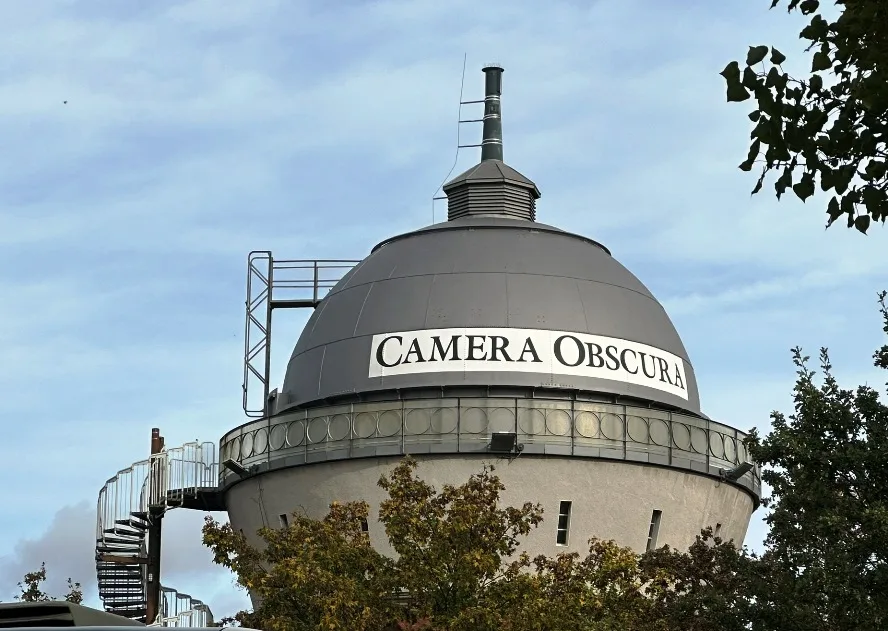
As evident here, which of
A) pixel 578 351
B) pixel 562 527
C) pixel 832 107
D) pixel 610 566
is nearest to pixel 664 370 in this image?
pixel 578 351

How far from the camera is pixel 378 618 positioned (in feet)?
100.0

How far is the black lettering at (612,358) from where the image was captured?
4081cm

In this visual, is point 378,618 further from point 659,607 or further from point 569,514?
point 569,514

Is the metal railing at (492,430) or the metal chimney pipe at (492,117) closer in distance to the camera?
the metal railing at (492,430)

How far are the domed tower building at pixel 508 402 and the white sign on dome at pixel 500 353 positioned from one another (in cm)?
3

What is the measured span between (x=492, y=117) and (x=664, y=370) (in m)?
9.74

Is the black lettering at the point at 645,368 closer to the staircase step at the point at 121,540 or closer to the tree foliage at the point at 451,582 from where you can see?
the tree foliage at the point at 451,582

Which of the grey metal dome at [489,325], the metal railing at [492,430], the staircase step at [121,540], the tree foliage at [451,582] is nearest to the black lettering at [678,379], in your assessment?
the grey metal dome at [489,325]

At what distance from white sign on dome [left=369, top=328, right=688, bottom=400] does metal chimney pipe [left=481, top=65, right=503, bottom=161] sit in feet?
27.2

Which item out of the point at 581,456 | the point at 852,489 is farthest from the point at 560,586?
the point at 581,456

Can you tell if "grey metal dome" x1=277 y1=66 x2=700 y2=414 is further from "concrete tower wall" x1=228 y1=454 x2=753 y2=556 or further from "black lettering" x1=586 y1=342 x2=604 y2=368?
"concrete tower wall" x1=228 y1=454 x2=753 y2=556

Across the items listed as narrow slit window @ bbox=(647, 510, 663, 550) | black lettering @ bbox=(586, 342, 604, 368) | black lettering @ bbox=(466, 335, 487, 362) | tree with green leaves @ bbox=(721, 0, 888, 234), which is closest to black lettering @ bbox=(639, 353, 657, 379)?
black lettering @ bbox=(586, 342, 604, 368)

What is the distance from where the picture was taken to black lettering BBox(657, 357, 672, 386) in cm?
4175

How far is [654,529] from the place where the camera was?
40688 millimetres
